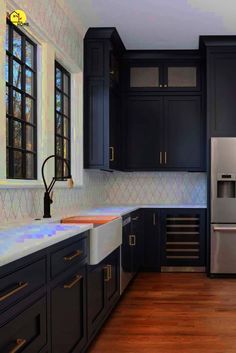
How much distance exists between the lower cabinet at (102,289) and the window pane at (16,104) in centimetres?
121

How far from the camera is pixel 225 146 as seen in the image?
543cm

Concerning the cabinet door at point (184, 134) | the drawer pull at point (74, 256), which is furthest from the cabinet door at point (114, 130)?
the drawer pull at point (74, 256)

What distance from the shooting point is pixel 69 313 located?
2.53 meters

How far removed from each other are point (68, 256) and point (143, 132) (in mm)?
3686

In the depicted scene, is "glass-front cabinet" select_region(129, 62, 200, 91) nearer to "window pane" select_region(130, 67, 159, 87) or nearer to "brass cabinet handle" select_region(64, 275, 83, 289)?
"window pane" select_region(130, 67, 159, 87)

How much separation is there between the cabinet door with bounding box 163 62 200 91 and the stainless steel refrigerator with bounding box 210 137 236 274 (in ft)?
3.02

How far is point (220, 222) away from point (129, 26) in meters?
2.40

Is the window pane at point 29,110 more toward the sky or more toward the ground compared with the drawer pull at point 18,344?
more toward the sky

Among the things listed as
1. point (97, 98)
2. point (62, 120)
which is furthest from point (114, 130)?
point (62, 120)

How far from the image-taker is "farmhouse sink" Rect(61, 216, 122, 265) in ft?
10.1

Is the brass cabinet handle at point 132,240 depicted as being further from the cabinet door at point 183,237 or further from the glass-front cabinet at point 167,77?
the glass-front cabinet at point 167,77

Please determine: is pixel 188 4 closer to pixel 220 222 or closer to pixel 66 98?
pixel 66 98

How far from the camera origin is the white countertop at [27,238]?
173cm

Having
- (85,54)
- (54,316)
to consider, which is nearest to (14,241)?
(54,316)
